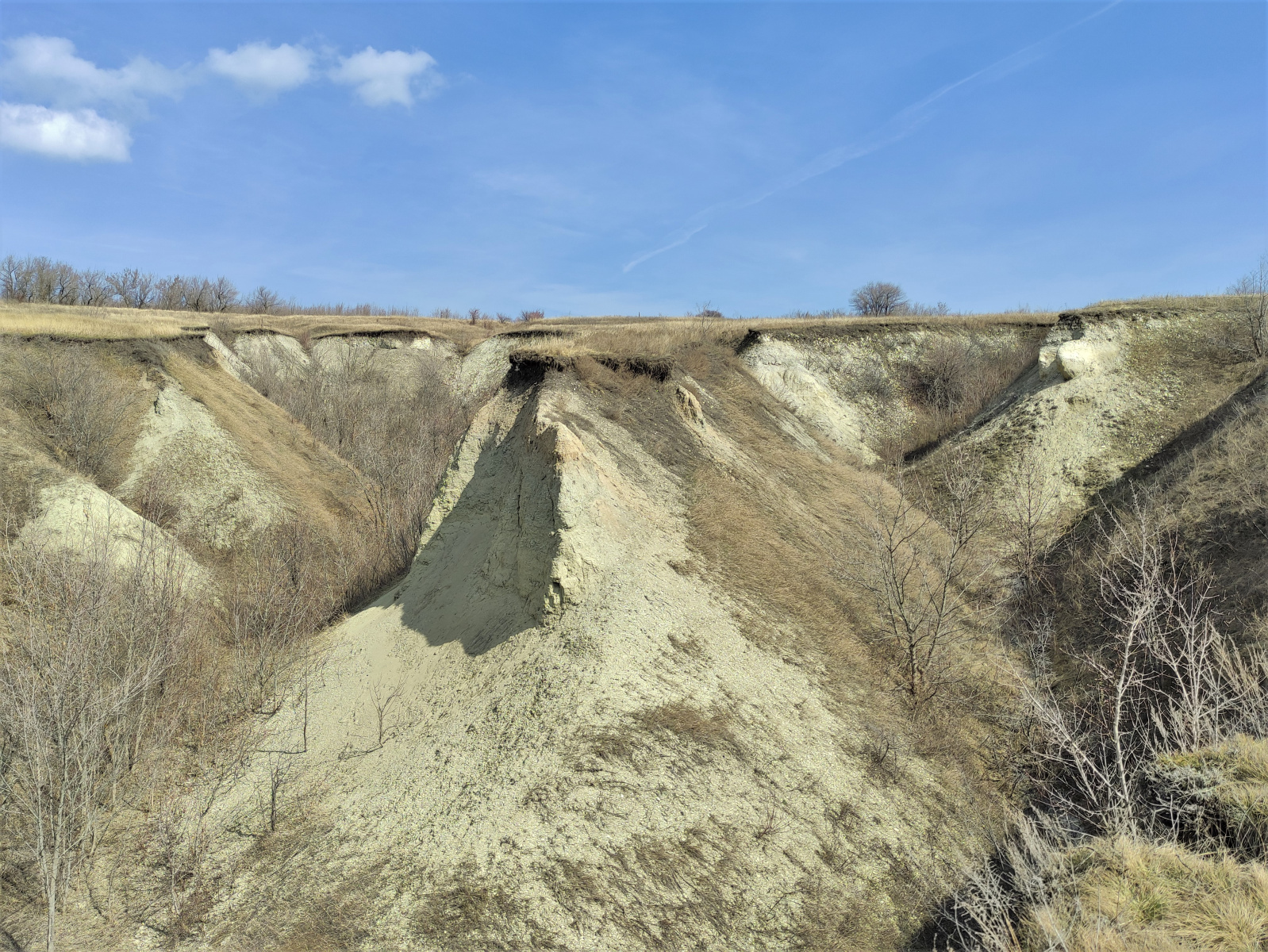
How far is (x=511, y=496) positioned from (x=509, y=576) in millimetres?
1842

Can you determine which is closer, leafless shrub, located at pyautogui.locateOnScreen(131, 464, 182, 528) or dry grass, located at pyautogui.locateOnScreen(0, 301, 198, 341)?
leafless shrub, located at pyautogui.locateOnScreen(131, 464, 182, 528)

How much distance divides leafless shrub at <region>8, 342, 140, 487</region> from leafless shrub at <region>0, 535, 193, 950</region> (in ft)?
29.2

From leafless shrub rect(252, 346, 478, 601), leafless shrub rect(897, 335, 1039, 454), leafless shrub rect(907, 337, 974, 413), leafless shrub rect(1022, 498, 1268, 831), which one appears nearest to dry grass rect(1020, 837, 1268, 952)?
leafless shrub rect(1022, 498, 1268, 831)

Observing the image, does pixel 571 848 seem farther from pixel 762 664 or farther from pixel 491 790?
pixel 762 664

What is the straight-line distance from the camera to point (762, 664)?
1131cm

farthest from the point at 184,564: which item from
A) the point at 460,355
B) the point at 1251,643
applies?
the point at 460,355

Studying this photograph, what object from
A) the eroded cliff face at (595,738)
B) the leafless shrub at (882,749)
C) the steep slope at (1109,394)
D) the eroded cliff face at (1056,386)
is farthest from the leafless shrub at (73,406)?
the steep slope at (1109,394)

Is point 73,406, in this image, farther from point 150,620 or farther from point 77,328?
point 150,620

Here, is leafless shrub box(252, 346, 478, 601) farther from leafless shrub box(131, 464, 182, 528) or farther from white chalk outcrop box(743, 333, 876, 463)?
white chalk outcrop box(743, 333, 876, 463)

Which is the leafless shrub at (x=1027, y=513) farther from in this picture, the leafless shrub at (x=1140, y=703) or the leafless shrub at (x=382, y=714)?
the leafless shrub at (x=382, y=714)

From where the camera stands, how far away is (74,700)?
30.3 ft

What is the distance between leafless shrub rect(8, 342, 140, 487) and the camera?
2038 centimetres

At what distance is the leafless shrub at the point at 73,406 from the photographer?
20.4m

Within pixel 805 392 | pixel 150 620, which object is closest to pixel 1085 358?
pixel 805 392
